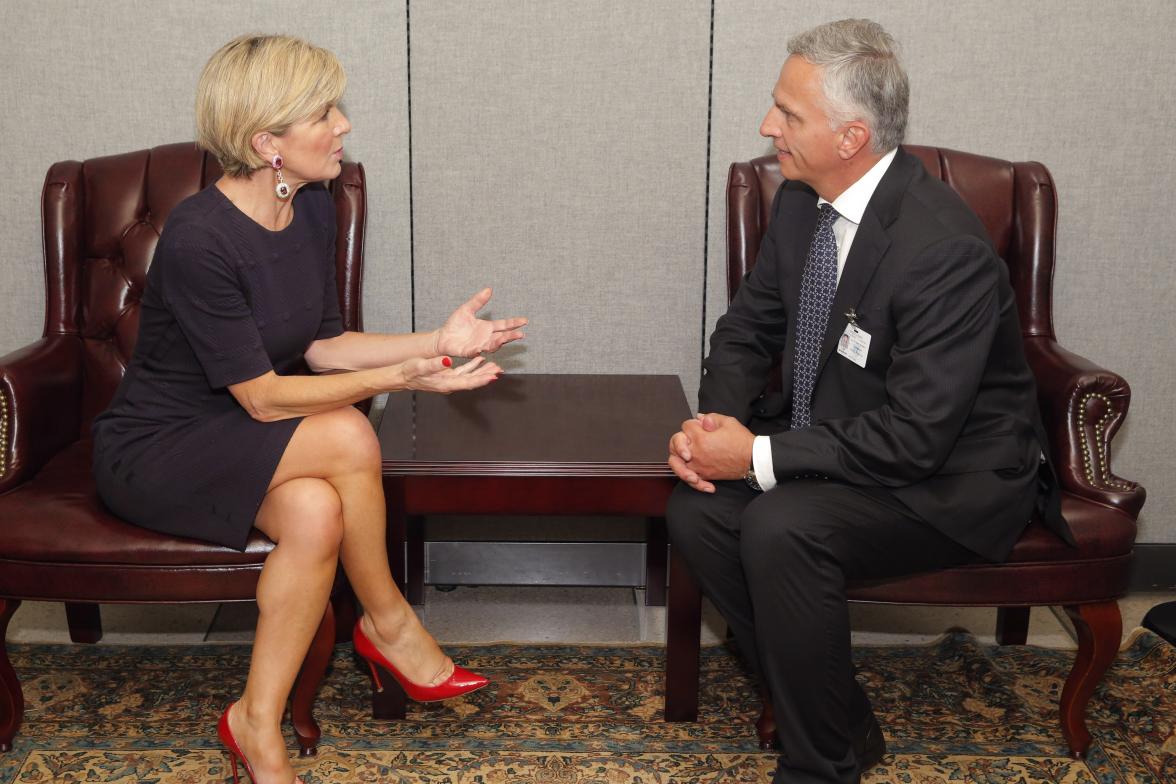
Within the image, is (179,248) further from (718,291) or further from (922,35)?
(922,35)

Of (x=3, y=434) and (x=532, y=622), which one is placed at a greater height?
(x=3, y=434)

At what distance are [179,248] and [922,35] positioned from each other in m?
1.87

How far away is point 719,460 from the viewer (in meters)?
2.32

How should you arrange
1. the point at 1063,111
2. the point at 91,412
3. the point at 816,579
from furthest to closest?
the point at 1063,111, the point at 91,412, the point at 816,579

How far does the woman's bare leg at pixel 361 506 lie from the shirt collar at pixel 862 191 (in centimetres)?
106

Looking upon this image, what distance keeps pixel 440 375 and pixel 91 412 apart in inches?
40.7

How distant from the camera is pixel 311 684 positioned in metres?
2.43

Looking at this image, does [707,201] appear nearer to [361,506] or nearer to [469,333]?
[469,333]

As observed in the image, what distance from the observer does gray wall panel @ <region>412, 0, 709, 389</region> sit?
296 cm

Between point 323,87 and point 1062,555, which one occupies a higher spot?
point 323,87

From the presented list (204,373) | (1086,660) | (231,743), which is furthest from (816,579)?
Answer: (204,373)

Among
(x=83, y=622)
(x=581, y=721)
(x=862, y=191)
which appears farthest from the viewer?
(x=83, y=622)

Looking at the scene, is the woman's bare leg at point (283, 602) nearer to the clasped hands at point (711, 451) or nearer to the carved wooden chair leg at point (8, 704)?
the carved wooden chair leg at point (8, 704)

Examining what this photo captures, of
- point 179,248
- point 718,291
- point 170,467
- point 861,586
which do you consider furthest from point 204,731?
point 718,291
